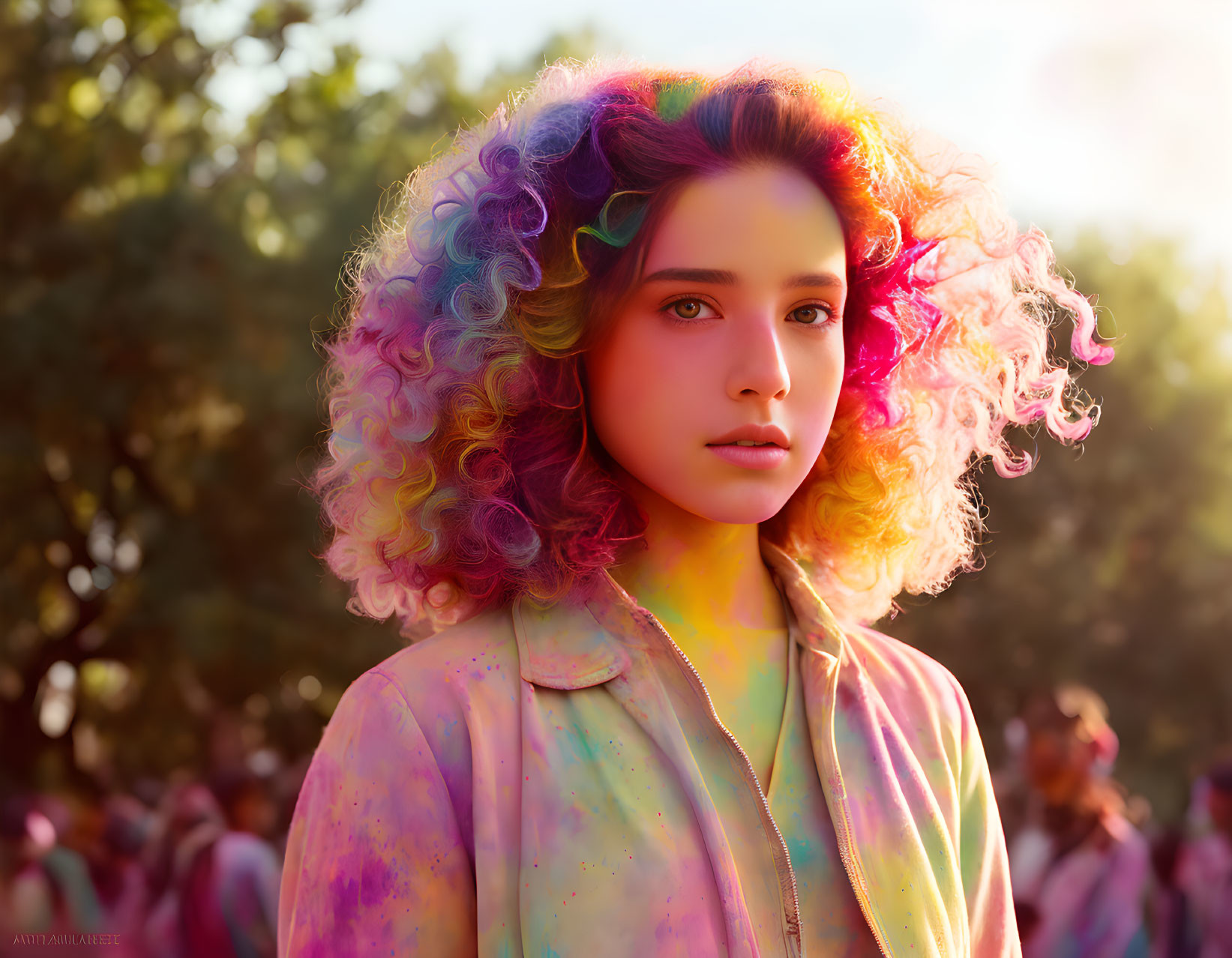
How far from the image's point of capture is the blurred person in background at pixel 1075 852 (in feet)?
16.8

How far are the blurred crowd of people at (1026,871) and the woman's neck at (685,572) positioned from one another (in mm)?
3152

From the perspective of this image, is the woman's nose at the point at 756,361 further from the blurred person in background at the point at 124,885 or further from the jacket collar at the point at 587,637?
the blurred person in background at the point at 124,885

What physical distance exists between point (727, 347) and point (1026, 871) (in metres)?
4.36

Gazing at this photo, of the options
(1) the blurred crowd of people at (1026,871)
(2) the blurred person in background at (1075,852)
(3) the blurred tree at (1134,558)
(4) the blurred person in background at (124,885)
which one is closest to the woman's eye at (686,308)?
(1) the blurred crowd of people at (1026,871)

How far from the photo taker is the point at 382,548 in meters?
2.09

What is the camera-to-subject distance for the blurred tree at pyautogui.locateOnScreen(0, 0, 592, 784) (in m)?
13.6

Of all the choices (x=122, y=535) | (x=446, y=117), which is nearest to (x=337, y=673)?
(x=122, y=535)

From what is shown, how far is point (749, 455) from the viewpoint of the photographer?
75.6 inches

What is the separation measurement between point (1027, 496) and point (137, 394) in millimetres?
10601

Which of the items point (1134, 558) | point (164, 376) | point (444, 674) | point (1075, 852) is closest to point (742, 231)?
point (444, 674)

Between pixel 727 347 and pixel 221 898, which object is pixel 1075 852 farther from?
pixel 727 347

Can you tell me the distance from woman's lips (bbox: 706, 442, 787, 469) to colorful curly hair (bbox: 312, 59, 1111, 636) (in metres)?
0.22

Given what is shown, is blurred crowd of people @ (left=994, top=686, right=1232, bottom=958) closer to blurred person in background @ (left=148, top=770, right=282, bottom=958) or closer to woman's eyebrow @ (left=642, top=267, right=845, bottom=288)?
blurred person in background @ (left=148, top=770, right=282, bottom=958)

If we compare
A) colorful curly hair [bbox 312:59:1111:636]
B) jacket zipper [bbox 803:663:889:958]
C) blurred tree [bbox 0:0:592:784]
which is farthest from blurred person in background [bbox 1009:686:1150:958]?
blurred tree [bbox 0:0:592:784]
